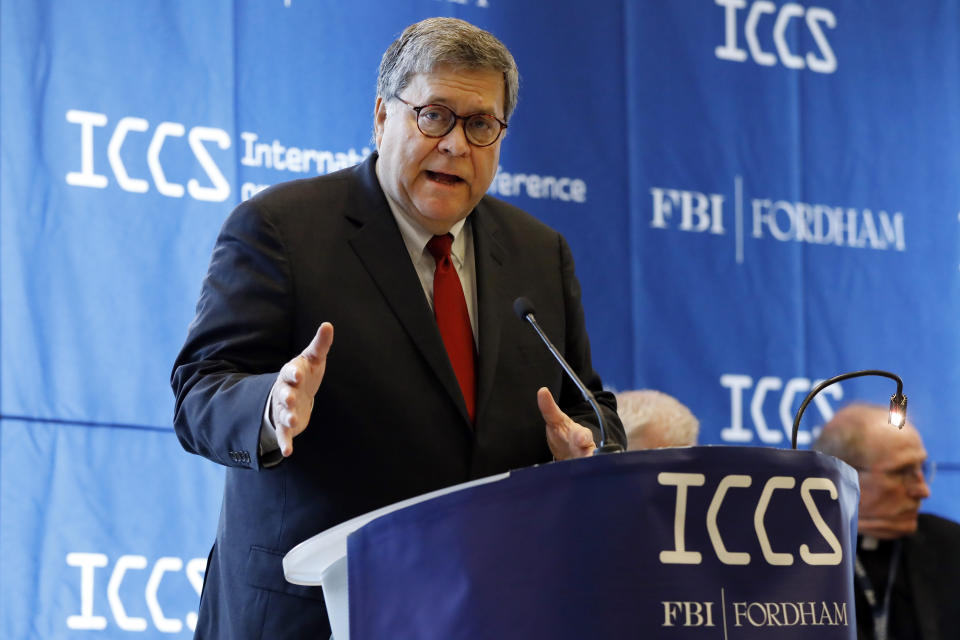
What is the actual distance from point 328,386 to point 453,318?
293 mm

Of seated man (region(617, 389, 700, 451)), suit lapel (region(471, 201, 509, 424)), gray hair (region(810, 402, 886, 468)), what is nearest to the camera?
suit lapel (region(471, 201, 509, 424))

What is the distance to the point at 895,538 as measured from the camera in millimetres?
3951

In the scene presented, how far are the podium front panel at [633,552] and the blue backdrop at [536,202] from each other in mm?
2068

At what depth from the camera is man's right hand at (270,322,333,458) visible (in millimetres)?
1664

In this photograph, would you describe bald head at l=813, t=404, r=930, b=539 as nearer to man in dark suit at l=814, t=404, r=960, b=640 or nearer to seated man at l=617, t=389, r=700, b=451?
man in dark suit at l=814, t=404, r=960, b=640

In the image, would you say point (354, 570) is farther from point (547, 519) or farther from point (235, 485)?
point (235, 485)

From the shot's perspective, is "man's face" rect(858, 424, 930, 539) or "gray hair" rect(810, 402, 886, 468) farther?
"gray hair" rect(810, 402, 886, 468)

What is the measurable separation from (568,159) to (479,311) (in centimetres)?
203

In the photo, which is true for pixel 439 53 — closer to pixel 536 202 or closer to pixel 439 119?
pixel 439 119

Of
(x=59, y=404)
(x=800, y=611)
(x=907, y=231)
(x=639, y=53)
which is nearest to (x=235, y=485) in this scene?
(x=800, y=611)

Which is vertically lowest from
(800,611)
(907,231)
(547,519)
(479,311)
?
(800,611)

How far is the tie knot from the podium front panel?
867 millimetres

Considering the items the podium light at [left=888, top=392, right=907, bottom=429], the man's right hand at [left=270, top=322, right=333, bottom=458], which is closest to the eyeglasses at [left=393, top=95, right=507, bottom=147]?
the man's right hand at [left=270, top=322, right=333, bottom=458]

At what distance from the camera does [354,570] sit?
62.7 inches
